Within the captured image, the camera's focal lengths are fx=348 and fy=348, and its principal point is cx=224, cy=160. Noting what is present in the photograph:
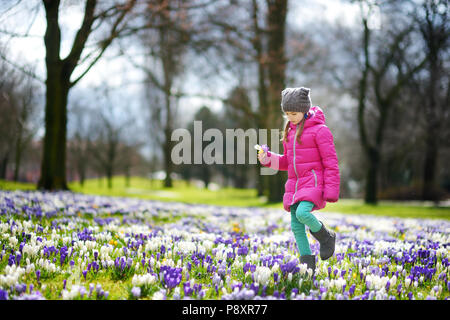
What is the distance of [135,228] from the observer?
6.46 metres

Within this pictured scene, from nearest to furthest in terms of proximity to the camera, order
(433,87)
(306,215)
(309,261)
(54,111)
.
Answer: (306,215)
(309,261)
(54,111)
(433,87)

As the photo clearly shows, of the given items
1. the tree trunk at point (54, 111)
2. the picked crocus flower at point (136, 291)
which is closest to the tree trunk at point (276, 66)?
the tree trunk at point (54, 111)

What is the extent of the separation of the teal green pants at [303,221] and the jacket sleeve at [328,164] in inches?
10.2

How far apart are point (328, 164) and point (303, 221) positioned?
742mm

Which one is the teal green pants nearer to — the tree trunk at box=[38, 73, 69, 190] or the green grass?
the green grass

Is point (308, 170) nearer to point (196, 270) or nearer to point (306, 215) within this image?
point (306, 215)

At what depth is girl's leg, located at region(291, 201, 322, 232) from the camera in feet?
13.3

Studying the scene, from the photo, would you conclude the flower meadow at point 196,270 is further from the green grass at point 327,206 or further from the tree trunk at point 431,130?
the tree trunk at point 431,130

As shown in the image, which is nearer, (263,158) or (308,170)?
(308,170)

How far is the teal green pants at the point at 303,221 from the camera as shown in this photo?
4.05 m

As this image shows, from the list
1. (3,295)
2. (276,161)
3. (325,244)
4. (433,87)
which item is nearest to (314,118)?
(276,161)

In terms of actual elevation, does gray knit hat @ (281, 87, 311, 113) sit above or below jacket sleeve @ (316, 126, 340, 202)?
above

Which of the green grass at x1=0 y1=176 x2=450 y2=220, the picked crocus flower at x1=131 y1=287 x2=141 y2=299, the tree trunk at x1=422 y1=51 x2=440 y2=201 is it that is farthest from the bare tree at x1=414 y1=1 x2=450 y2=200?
the picked crocus flower at x1=131 y1=287 x2=141 y2=299

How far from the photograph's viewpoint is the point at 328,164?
4.16 m
